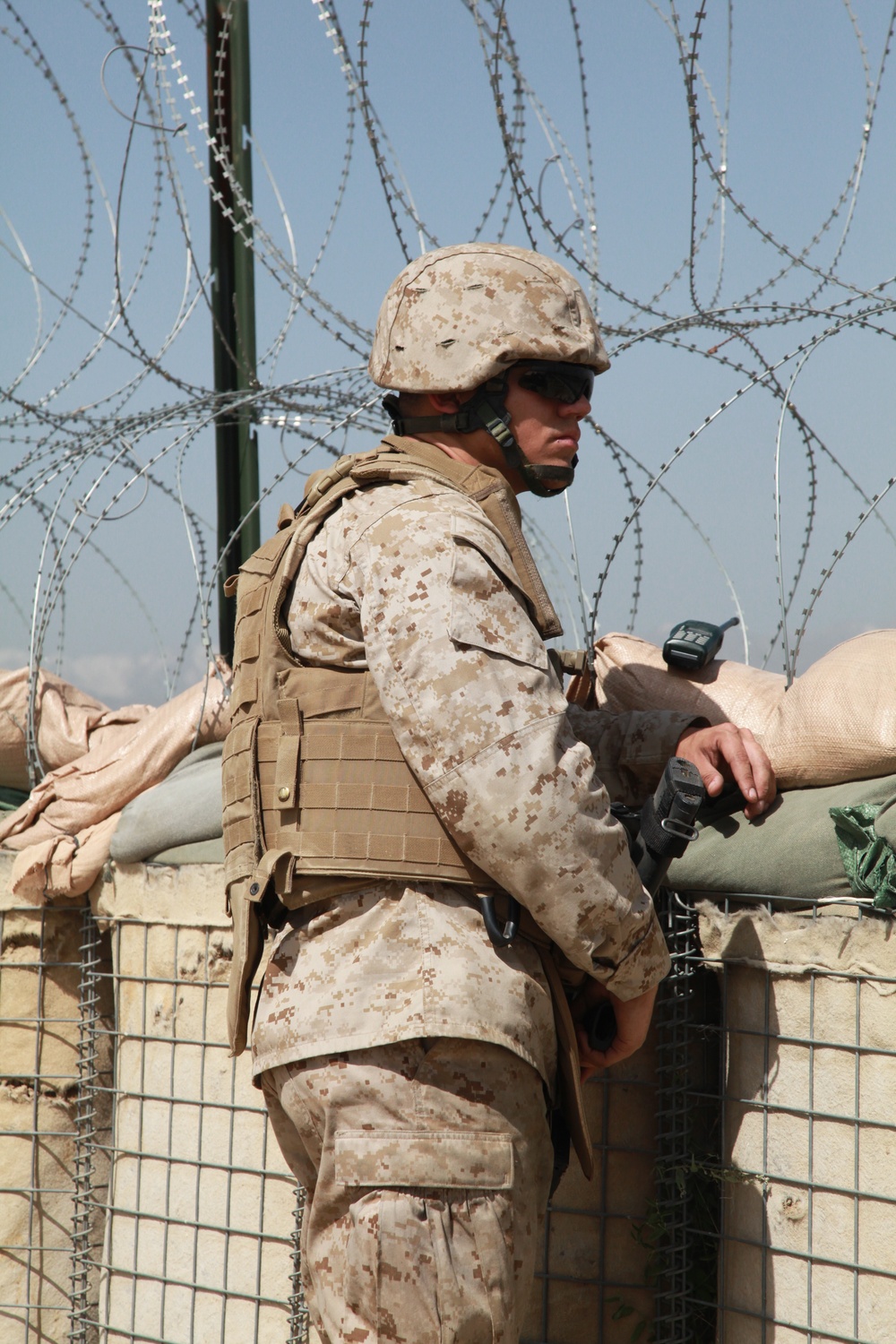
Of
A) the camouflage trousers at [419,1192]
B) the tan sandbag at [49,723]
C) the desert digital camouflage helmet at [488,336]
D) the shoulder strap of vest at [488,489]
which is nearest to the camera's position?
the camouflage trousers at [419,1192]

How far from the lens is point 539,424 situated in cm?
271

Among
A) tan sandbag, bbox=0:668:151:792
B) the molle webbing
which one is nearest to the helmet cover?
the molle webbing

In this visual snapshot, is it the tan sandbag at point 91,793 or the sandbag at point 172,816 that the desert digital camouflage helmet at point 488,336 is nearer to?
the sandbag at point 172,816

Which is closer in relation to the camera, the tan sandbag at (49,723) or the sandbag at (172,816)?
the sandbag at (172,816)

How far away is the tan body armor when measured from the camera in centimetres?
241

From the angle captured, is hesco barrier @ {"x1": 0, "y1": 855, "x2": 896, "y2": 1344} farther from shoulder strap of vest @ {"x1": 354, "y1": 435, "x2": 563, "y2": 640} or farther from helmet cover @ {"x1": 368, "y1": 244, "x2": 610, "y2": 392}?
helmet cover @ {"x1": 368, "y1": 244, "x2": 610, "y2": 392}

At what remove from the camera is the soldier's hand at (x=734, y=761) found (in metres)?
2.91

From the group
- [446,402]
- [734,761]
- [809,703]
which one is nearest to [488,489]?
[446,402]

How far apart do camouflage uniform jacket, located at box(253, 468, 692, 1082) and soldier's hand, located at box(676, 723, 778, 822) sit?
1.74ft

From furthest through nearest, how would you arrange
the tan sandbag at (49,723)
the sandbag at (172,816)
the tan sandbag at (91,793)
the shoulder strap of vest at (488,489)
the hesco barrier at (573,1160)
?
the tan sandbag at (49,723) → the tan sandbag at (91,793) → the sandbag at (172,816) → the hesco barrier at (573,1160) → the shoulder strap of vest at (488,489)

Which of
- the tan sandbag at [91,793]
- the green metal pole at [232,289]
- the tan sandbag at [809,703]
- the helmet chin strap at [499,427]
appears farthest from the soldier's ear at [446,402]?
the green metal pole at [232,289]

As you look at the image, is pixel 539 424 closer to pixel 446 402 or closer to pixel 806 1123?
pixel 446 402

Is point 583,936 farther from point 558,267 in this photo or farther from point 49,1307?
point 49,1307

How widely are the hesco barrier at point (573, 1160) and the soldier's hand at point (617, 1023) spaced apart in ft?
1.30
